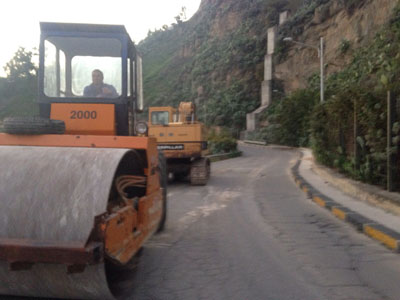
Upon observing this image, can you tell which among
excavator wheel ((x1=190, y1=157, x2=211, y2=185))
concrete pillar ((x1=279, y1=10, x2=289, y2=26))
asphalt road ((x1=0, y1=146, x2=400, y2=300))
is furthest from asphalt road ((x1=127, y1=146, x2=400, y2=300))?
concrete pillar ((x1=279, y1=10, x2=289, y2=26))

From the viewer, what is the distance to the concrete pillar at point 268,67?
58.1 metres

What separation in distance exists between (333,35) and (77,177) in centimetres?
4673

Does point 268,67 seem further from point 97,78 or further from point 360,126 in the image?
point 97,78

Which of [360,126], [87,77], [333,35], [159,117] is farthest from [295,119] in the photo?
[87,77]

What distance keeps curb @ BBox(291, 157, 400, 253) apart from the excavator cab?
3.83 m

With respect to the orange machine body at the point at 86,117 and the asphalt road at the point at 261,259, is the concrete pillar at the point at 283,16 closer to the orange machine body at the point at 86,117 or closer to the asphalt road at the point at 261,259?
the asphalt road at the point at 261,259

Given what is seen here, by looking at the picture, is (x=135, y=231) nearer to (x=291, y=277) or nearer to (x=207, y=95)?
(x=291, y=277)

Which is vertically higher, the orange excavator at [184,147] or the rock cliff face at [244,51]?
the rock cliff face at [244,51]

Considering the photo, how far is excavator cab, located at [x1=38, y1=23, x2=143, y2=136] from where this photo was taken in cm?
548

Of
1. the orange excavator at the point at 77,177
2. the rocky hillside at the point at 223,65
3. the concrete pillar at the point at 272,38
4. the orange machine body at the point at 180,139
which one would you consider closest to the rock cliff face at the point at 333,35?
the concrete pillar at the point at 272,38

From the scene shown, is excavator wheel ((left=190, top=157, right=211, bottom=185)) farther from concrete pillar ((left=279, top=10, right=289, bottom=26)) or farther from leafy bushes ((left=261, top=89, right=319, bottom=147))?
concrete pillar ((left=279, top=10, right=289, bottom=26))

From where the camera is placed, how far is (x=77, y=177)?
3748mm

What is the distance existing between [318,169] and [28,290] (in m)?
13.6

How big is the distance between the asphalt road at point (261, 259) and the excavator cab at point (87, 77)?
6.01 feet
